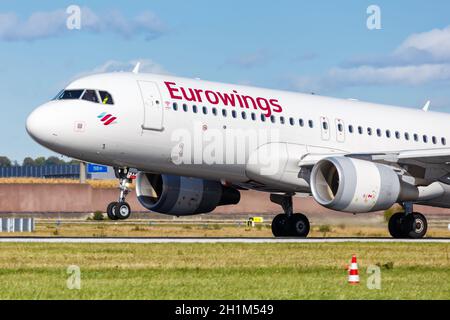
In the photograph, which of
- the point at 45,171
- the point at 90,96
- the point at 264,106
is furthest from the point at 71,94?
the point at 45,171

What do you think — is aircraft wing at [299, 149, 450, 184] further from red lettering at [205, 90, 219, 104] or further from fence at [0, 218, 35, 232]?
fence at [0, 218, 35, 232]

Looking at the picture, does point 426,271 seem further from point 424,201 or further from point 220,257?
point 424,201

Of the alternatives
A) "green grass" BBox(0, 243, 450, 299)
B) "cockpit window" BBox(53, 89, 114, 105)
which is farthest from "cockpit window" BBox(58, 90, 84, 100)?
"green grass" BBox(0, 243, 450, 299)

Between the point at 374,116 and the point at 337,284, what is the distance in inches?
761

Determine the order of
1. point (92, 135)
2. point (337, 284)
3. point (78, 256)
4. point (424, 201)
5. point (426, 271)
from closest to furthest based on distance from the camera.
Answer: point (337, 284) < point (426, 271) < point (78, 256) < point (92, 135) < point (424, 201)

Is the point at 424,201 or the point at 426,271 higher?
the point at 424,201

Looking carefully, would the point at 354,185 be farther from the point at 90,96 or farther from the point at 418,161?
the point at 90,96

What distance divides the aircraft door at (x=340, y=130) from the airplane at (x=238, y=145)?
0.12ft

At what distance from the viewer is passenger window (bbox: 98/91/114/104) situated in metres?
30.0

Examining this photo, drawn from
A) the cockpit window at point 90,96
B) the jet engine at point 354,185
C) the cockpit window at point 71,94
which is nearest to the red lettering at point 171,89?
the cockpit window at point 90,96
